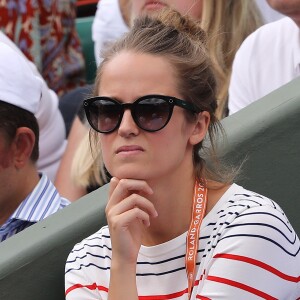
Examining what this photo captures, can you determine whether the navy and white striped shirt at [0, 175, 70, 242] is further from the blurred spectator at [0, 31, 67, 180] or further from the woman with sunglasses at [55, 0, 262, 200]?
the blurred spectator at [0, 31, 67, 180]

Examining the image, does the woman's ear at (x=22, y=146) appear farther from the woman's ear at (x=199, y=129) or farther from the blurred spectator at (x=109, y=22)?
the blurred spectator at (x=109, y=22)

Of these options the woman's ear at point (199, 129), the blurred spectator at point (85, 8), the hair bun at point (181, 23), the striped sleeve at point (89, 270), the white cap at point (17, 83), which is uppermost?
the hair bun at point (181, 23)

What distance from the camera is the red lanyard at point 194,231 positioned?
2.25m

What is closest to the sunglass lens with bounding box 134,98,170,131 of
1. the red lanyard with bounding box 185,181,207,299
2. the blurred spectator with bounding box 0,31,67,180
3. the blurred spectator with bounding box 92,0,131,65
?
the red lanyard with bounding box 185,181,207,299

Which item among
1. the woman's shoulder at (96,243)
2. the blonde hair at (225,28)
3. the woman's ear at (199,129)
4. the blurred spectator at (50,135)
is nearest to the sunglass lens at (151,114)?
the woman's ear at (199,129)

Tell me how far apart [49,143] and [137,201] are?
6.27 ft

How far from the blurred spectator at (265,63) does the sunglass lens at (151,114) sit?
1168 mm

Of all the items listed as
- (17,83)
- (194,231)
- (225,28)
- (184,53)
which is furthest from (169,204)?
(225,28)

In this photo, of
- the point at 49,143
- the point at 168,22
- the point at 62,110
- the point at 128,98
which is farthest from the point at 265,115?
the point at 62,110

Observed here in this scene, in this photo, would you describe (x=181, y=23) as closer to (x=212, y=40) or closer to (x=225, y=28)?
(x=212, y=40)

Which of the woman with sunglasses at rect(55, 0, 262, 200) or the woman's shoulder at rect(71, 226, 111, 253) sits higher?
the woman's shoulder at rect(71, 226, 111, 253)

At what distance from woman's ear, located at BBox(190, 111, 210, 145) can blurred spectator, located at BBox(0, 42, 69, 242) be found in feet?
2.49

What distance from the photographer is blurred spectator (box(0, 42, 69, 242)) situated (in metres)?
2.89

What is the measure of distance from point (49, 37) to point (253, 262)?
3086 mm
